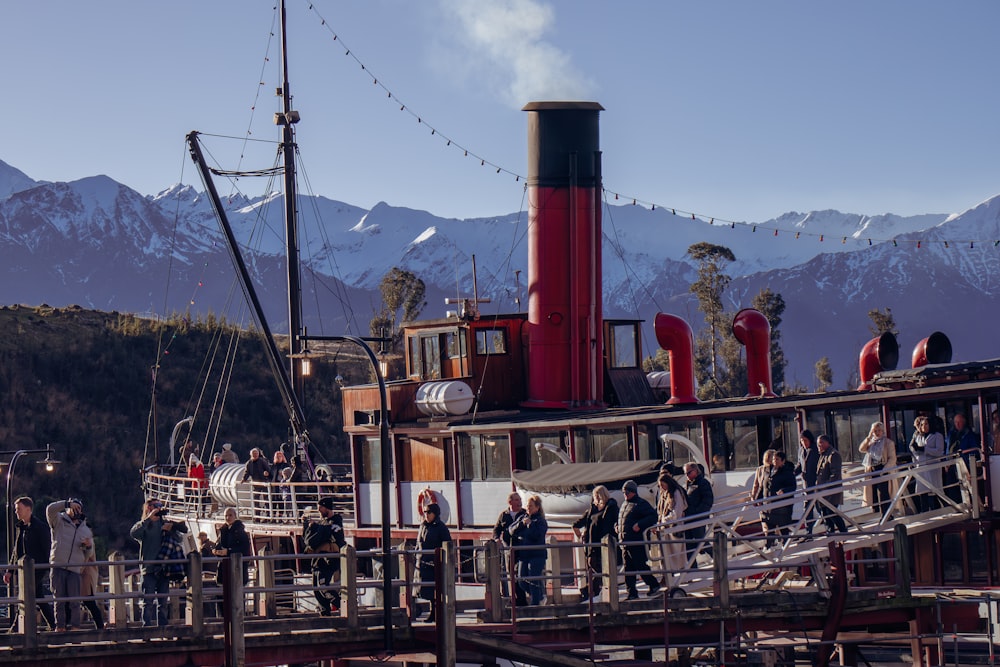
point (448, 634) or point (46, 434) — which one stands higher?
point (46, 434)

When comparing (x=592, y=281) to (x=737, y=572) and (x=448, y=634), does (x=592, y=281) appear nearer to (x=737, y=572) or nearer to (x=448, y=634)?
(x=737, y=572)

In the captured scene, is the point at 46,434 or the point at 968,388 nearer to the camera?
the point at 968,388

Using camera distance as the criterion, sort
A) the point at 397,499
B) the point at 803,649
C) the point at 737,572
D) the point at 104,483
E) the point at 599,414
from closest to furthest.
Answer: the point at 737,572 → the point at 803,649 → the point at 599,414 → the point at 397,499 → the point at 104,483

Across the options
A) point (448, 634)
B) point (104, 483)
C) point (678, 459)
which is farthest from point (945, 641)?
point (104, 483)

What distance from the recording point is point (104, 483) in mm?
53438

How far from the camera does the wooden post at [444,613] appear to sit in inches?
653

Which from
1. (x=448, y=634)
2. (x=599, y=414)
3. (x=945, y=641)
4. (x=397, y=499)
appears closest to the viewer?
(x=448, y=634)

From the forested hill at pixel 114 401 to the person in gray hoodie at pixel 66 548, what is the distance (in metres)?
31.8

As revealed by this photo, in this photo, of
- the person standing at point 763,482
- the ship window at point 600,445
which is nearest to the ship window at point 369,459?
the ship window at point 600,445

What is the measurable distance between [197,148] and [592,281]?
14.1 metres

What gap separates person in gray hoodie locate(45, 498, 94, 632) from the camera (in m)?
18.0

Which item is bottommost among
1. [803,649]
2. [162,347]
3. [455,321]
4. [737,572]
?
[803,649]

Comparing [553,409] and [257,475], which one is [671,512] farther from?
[257,475]

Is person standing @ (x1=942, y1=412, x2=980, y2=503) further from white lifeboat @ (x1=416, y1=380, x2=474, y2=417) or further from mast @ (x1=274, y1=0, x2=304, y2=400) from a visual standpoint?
mast @ (x1=274, y1=0, x2=304, y2=400)
